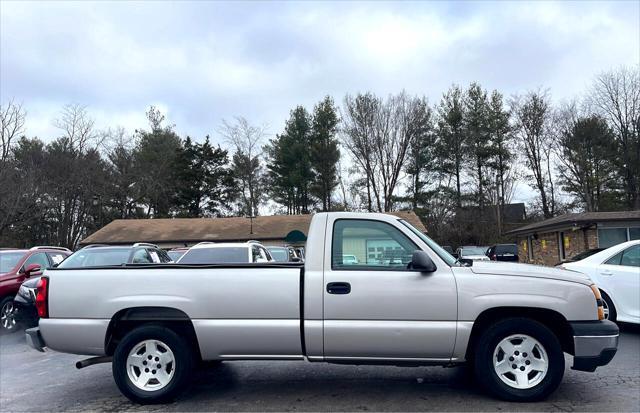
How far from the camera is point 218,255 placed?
10.0m

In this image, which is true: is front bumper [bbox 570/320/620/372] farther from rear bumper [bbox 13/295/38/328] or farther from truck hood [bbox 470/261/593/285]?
rear bumper [bbox 13/295/38/328]

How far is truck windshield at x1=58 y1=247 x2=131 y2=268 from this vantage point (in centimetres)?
989

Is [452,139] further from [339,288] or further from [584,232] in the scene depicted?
[339,288]

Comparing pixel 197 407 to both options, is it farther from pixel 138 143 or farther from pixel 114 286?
pixel 138 143

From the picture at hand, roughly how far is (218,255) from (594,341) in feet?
22.8

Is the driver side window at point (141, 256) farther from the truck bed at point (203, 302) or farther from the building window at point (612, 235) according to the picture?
the building window at point (612, 235)

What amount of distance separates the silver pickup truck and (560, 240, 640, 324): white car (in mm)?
4246

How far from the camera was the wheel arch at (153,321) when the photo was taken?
5211 mm

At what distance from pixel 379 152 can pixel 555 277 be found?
42018 millimetres

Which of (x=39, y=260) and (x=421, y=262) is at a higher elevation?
(x=39, y=260)

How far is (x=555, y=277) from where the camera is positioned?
4938mm

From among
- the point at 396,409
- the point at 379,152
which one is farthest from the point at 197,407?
the point at 379,152

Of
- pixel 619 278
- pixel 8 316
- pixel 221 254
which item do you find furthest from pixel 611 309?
pixel 8 316

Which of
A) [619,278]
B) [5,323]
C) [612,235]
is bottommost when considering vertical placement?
[5,323]
